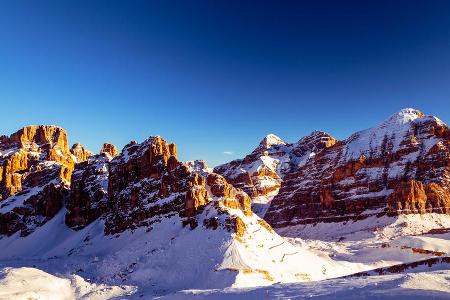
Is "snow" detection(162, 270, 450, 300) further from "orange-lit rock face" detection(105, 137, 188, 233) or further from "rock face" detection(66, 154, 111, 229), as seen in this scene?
"rock face" detection(66, 154, 111, 229)

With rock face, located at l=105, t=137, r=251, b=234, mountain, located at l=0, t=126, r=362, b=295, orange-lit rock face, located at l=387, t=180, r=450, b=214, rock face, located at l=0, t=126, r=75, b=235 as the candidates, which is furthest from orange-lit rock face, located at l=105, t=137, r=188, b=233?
orange-lit rock face, located at l=387, t=180, r=450, b=214

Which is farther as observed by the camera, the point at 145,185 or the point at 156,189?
the point at 145,185

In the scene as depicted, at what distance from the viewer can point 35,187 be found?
150375mm

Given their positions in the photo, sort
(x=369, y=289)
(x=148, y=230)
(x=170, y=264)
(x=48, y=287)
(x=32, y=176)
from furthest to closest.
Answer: (x=32, y=176)
(x=148, y=230)
(x=170, y=264)
(x=48, y=287)
(x=369, y=289)

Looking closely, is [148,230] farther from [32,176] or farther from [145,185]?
[32,176]

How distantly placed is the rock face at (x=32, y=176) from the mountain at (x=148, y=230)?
1.52 feet

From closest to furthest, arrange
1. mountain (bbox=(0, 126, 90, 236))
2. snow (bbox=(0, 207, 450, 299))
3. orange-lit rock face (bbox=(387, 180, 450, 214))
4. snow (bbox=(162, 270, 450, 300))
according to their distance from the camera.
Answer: snow (bbox=(162, 270, 450, 300)) → snow (bbox=(0, 207, 450, 299)) → mountain (bbox=(0, 126, 90, 236)) → orange-lit rock face (bbox=(387, 180, 450, 214))

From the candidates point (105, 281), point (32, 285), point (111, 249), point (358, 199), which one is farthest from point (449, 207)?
point (32, 285)

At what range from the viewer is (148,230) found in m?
93.8

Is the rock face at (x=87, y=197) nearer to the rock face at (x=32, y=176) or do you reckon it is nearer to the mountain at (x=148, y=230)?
the mountain at (x=148, y=230)

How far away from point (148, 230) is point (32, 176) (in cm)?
7694

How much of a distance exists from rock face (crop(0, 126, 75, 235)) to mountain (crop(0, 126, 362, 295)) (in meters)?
0.46

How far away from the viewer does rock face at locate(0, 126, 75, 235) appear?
454ft

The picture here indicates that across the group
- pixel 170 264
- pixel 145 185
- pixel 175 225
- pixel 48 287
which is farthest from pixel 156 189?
pixel 48 287
